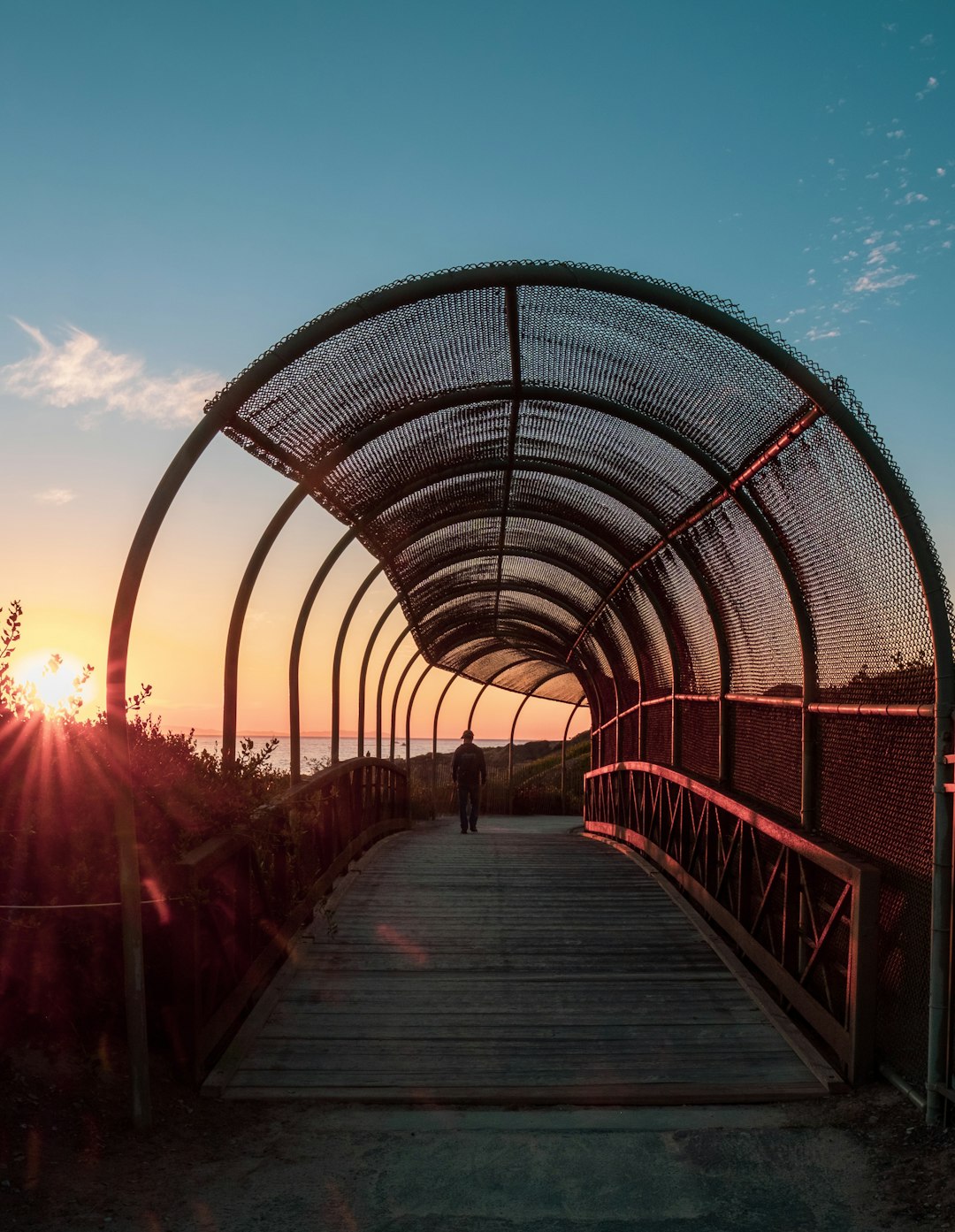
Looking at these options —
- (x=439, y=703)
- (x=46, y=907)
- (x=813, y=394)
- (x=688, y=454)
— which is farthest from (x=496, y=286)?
(x=439, y=703)

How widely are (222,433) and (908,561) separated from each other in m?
3.13

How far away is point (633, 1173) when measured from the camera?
3.84 m

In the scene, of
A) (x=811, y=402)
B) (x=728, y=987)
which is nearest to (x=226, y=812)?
(x=728, y=987)

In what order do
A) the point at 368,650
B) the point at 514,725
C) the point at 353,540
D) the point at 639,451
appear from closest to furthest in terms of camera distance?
1. the point at 639,451
2. the point at 353,540
3. the point at 368,650
4. the point at 514,725

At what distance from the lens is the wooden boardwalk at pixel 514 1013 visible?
4.68m

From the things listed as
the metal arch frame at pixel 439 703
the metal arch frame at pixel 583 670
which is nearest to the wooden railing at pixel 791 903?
the metal arch frame at pixel 583 670

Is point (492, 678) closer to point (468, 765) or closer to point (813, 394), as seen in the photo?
point (468, 765)

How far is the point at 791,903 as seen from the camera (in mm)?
5809

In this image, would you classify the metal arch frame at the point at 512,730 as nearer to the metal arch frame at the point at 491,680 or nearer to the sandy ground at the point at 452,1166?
the metal arch frame at the point at 491,680

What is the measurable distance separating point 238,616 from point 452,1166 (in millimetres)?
3024

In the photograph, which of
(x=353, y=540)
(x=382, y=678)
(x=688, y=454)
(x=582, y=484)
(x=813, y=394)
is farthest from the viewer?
(x=382, y=678)

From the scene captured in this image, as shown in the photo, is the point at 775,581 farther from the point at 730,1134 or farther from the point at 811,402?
the point at 730,1134

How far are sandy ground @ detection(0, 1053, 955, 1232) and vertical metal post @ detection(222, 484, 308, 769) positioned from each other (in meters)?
1.83

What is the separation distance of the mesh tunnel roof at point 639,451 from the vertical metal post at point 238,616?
21 cm
